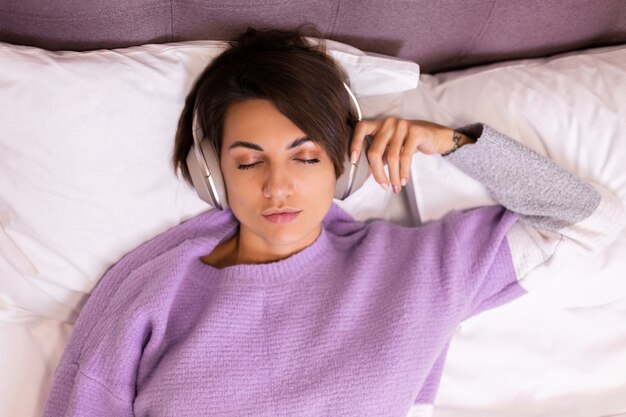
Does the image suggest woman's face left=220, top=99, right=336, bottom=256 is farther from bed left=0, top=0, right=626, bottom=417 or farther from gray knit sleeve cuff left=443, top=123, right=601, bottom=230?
gray knit sleeve cuff left=443, top=123, right=601, bottom=230

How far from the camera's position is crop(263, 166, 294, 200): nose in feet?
3.94

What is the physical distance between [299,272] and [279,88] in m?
0.41

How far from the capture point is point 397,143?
132 cm

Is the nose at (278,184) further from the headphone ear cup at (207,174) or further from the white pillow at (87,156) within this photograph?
the white pillow at (87,156)

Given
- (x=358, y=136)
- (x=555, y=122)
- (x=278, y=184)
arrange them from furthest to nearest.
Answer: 1. (x=555, y=122)
2. (x=358, y=136)
3. (x=278, y=184)

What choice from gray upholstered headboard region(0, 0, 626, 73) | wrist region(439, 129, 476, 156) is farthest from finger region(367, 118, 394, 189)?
gray upholstered headboard region(0, 0, 626, 73)

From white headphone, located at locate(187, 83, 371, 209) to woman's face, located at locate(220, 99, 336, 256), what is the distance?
3 centimetres

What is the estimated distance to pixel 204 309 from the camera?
133cm

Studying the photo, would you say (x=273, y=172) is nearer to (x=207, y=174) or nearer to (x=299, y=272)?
(x=207, y=174)

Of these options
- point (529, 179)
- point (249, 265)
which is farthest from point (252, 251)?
point (529, 179)

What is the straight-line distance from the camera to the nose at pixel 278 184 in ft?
3.94

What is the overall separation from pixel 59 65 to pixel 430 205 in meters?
0.91

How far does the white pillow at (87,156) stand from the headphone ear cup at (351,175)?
0.63ft

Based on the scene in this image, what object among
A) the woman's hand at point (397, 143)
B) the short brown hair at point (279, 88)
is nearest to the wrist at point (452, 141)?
the woman's hand at point (397, 143)
